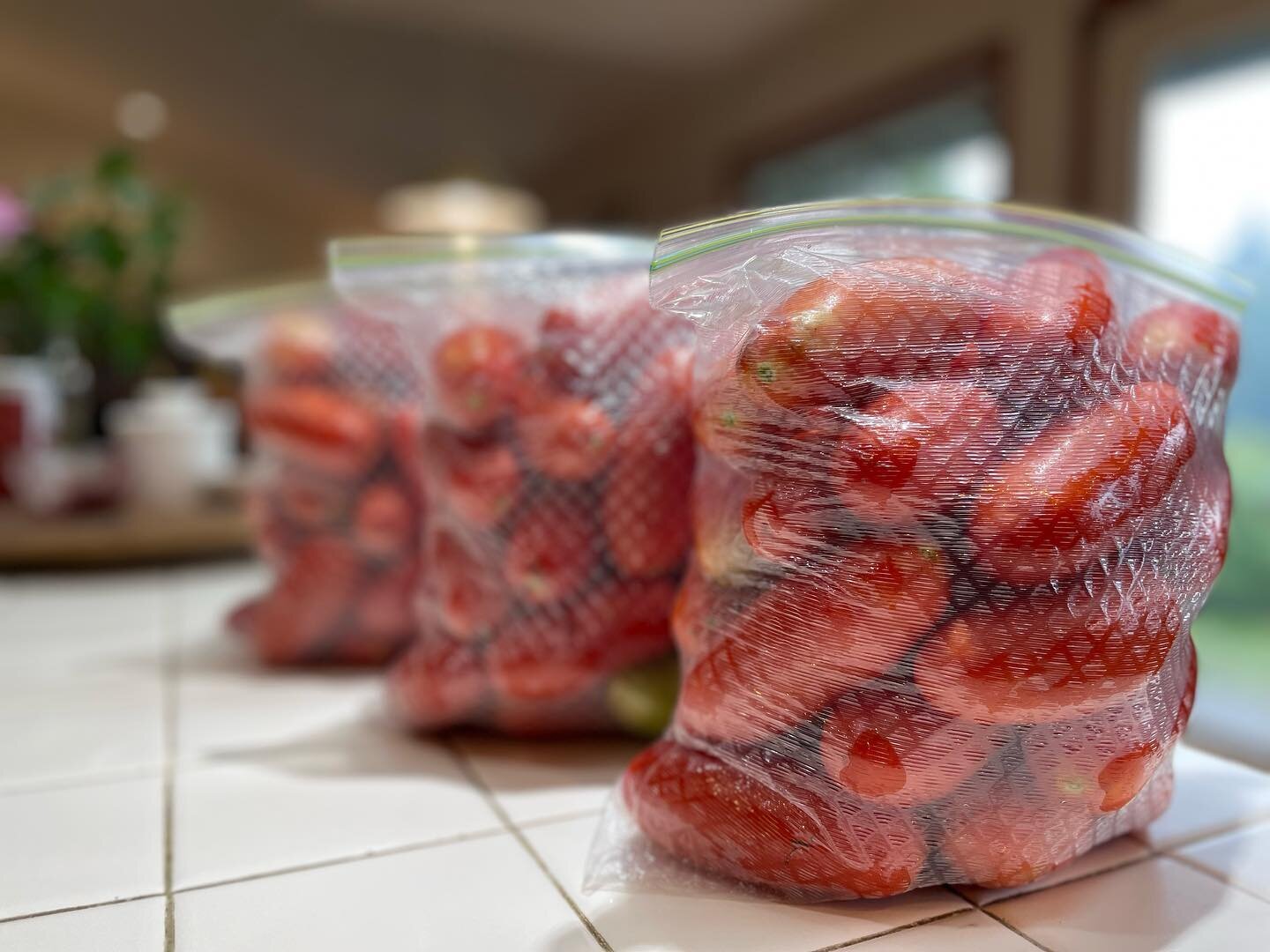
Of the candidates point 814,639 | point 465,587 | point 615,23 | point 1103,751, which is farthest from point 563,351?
point 615,23

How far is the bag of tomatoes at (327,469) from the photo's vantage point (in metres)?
0.83

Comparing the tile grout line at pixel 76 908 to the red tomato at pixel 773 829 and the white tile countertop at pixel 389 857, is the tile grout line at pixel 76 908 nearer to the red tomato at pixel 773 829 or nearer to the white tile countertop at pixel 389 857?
the white tile countertop at pixel 389 857

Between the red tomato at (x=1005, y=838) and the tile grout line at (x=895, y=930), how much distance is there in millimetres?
14

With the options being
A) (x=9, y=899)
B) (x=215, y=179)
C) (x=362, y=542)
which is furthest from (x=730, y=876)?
(x=215, y=179)

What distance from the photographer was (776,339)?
17.8 inches

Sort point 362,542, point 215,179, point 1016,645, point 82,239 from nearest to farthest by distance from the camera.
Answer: point 1016,645
point 362,542
point 82,239
point 215,179

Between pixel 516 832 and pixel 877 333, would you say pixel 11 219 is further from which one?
pixel 877 333

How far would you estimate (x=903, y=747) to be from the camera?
1.41 feet

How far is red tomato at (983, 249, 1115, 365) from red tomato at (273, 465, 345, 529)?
0.57 metres

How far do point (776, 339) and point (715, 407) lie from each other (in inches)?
2.2

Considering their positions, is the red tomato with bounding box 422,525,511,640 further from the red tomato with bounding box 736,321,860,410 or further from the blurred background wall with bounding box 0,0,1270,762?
the blurred background wall with bounding box 0,0,1270,762

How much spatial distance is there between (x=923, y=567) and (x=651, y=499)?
8.9 inches

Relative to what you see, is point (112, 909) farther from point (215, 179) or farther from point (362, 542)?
point (215, 179)

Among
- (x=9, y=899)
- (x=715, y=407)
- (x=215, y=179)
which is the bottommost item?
(x=9, y=899)
